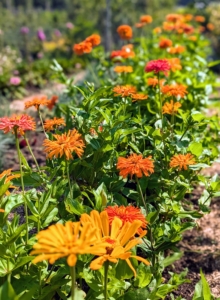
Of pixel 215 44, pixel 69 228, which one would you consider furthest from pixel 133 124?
pixel 215 44

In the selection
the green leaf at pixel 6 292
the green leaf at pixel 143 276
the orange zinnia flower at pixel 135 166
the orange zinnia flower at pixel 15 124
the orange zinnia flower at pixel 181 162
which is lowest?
the green leaf at pixel 143 276

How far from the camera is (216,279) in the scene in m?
2.29

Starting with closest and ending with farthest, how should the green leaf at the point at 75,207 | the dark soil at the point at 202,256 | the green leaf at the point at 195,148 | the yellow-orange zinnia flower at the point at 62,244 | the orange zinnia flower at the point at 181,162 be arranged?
the yellow-orange zinnia flower at the point at 62,244, the green leaf at the point at 75,207, the orange zinnia flower at the point at 181,162, the green leaf at the point at 195,148, the dark soil at the point at 202,256

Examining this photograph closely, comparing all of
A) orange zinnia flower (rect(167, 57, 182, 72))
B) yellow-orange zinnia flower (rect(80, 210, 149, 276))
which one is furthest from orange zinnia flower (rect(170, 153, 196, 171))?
orange zinnia flower (rect(167, 57, 182, 72))

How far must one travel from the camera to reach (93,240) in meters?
1.01

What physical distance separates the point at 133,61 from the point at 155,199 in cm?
253

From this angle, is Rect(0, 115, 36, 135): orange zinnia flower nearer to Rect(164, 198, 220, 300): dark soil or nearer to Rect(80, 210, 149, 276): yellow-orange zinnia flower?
Rect(80, 210, 149, 276): yellow-orange zinnia flower

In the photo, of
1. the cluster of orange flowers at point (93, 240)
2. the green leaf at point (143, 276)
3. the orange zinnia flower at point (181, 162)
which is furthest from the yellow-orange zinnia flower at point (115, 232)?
the orange zinnia flower at point (181, 162)

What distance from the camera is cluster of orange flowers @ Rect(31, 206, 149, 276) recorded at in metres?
0.95

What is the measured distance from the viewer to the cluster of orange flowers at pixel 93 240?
3.12 feet

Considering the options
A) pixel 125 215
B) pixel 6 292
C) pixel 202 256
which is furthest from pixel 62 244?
pixel 202 256

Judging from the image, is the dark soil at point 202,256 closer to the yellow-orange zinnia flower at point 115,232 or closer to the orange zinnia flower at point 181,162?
the orange zinnia flower at point 181,162

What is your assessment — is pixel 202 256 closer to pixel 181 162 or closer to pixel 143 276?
pixel 181 162

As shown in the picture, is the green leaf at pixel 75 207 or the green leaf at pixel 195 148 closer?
the green leaf at pixel 75 207
